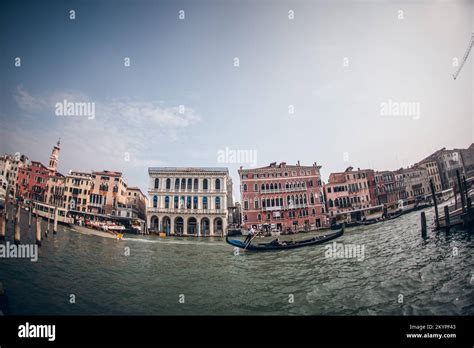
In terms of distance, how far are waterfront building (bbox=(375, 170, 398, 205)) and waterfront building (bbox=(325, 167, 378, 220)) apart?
316 millimetres

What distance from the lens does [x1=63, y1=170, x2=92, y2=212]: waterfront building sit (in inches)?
620

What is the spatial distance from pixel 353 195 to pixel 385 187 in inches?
103

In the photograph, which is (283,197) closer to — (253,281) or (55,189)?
(253,281)

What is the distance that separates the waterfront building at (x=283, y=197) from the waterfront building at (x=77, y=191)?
47.1ft

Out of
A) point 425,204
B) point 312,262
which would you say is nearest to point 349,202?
point 425,204

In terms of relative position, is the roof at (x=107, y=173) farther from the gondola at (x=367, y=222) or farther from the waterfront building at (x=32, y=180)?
the gondola at (x=367, y=222)

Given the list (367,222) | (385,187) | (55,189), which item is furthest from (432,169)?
(55,189)

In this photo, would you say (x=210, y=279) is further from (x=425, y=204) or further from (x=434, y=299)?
(x=425, y=204)

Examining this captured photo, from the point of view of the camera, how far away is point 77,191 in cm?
1603

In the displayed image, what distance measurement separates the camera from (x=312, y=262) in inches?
346

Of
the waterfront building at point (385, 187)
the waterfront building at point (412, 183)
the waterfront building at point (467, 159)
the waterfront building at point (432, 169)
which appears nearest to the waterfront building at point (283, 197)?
the waterfront building at point (385, 187)

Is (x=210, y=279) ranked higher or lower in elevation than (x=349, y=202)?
lower
